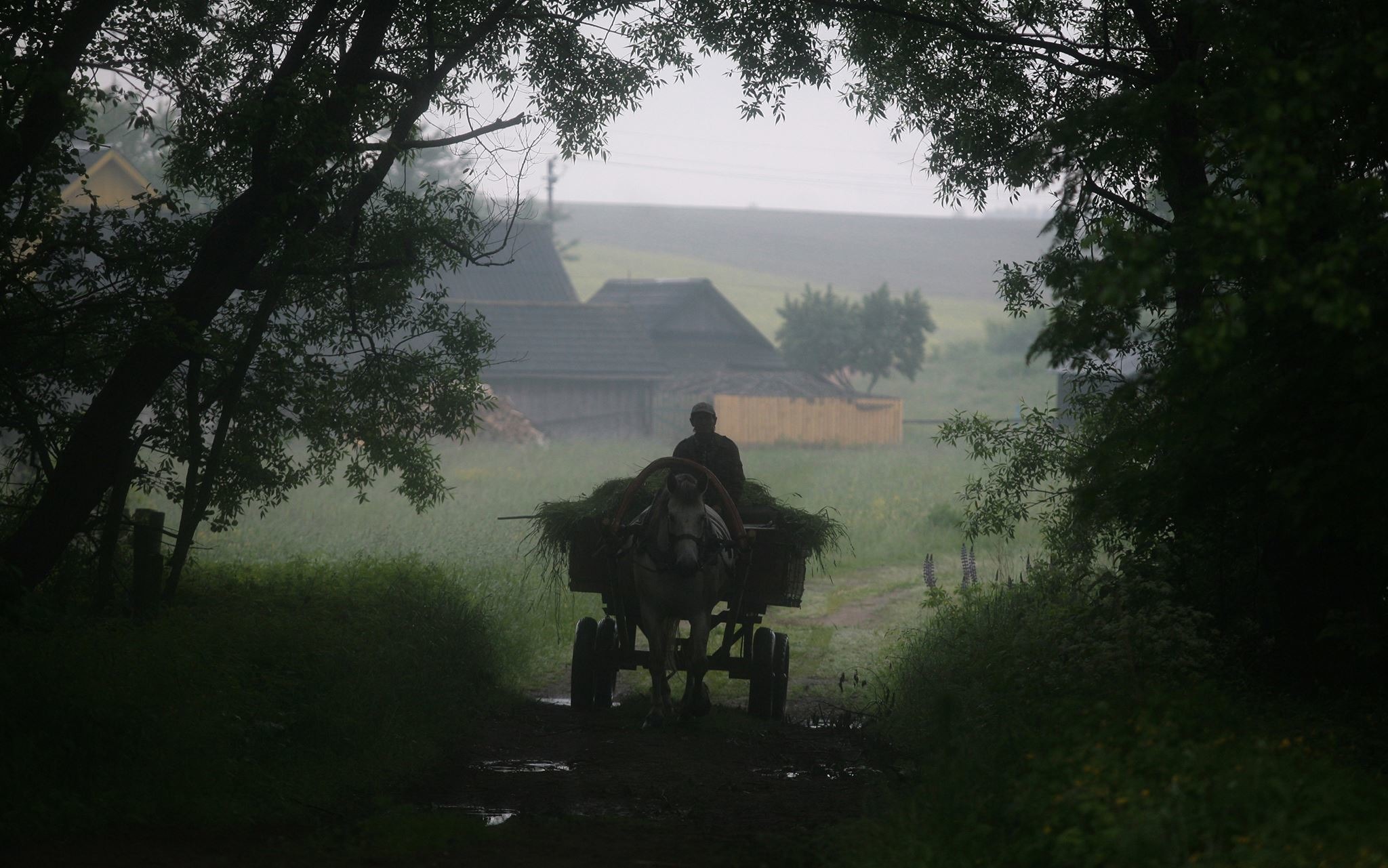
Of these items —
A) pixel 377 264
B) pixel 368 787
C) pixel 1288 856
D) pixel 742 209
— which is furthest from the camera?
pixel 742 209

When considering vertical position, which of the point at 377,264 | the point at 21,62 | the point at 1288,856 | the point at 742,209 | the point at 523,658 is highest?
the point at 742,209

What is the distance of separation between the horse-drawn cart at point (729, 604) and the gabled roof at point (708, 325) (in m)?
45.4

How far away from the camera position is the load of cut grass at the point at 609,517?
1043 cm

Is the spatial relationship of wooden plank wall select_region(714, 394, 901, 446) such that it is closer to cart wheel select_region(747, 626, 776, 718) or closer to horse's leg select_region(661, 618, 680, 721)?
cart wheel select_region(747, 626, 776, 718)

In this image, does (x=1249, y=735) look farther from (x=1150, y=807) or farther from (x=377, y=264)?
(x=377, y=264)

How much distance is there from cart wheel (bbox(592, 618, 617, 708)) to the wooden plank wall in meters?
33.6

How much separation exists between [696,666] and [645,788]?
2.29m

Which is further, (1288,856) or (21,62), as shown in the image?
(21,62)

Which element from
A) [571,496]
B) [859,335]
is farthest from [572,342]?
[571,496]

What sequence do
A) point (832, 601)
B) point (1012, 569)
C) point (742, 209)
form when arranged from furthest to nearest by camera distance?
point (742, 209) → point (832, 601) → point (1012, 569)

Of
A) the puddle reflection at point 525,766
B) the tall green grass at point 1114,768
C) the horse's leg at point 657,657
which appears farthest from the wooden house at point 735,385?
the tall green grass at point 1114,768

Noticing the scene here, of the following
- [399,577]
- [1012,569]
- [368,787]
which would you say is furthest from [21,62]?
[1012,569]

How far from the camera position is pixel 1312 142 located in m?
6.37

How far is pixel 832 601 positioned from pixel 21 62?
43.3ft
